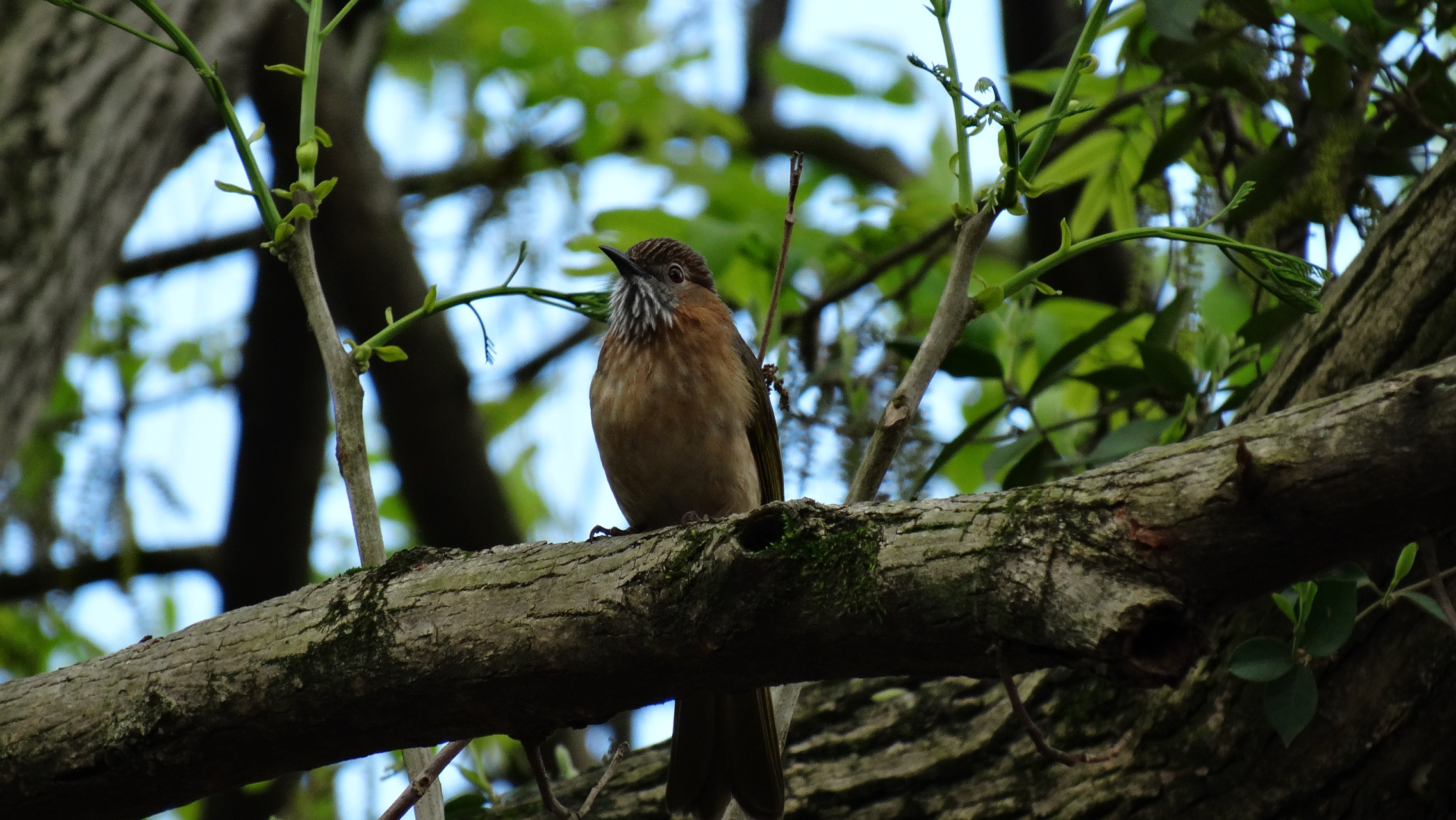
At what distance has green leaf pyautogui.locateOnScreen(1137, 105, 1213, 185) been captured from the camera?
4051 millimetres

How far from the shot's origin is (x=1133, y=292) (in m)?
4.43

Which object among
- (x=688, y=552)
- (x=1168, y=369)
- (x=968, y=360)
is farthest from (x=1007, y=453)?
(x=688, y=552)

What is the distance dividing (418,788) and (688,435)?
2.00 m

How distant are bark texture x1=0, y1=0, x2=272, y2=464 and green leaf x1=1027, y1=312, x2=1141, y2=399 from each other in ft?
12.8

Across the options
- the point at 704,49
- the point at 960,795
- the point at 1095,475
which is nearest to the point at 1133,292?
the point at 960,795

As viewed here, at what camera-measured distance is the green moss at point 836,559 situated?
7.38 feet

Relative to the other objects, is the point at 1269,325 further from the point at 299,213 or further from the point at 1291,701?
the point at 299,213

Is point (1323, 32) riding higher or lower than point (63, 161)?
lower

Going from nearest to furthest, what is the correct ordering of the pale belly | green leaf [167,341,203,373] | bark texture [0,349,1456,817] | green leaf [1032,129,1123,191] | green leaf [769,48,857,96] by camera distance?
1. bark texture [0,349,1456,817]
2. the pale belly
3. green leaf [1032,129,1123,191]
4. green leaf [167,341,203,373]
5. green leaf [769,48,857,96]

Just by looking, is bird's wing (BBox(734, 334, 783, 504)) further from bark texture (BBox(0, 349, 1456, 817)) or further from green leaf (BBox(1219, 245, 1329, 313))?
green leaf (BBox(1219, 245, 1329, 313))

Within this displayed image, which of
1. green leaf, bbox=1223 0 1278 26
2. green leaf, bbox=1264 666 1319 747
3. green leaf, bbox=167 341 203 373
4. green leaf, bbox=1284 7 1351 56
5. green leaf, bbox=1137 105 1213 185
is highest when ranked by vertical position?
green leaf, bbox=167 341 203 373

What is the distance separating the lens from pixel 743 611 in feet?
7.57

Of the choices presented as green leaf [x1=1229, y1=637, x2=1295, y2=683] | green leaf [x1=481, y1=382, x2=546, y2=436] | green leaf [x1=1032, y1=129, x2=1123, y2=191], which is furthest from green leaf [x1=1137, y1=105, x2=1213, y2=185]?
green leaf [x1=481, y1=382, x2=546, y2=436]

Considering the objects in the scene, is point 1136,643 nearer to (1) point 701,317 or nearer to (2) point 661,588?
(2) point 661,588
